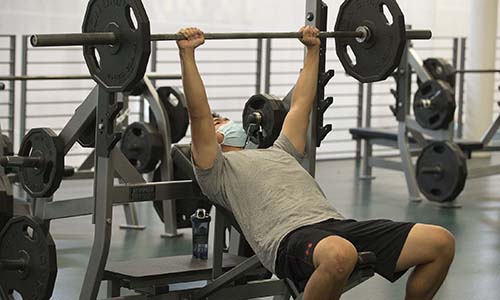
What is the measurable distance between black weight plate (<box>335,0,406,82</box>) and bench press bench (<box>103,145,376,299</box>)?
0.68 m

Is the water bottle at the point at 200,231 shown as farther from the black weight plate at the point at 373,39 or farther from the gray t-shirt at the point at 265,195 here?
the black weight plate at the point at 373,39

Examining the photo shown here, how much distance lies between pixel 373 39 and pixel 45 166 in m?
1.18

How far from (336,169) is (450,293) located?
3.48 meters

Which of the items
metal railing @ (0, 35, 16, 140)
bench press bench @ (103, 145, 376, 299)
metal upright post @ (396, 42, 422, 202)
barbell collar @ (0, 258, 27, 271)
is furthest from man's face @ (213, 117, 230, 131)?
metal railing @ (0, 35, 16, 140)

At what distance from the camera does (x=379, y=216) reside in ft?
18.6

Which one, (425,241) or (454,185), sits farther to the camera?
(454,185)

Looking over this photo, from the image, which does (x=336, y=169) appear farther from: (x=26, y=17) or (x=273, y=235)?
(x=273, y=235)

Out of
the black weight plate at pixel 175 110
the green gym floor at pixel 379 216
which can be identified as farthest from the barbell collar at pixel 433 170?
the black weight plate at pixel 175 110

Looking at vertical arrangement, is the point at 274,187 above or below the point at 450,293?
above

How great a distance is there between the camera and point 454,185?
590cm

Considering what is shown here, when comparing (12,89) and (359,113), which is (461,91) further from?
(12,89)

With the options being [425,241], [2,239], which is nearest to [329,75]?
[425,241]

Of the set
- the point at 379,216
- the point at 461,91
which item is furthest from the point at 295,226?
the point at 461,91

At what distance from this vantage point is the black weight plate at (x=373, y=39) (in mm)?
3426
